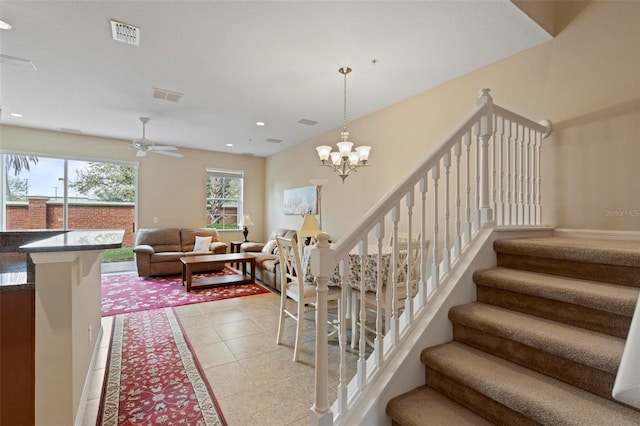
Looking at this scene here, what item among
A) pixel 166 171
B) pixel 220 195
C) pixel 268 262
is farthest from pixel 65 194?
pixel 268 262

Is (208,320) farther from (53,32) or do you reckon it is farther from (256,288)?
(53,32)

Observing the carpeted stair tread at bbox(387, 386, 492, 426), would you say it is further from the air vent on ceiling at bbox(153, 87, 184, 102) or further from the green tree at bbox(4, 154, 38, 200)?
the green tree at bbox(4, 154, 38, 200)

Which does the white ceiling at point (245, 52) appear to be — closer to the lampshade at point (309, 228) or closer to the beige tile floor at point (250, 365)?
the lampshade at point (309, 228)

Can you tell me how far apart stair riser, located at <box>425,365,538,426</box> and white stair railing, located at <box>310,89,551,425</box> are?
266 mm

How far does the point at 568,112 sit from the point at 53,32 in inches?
183

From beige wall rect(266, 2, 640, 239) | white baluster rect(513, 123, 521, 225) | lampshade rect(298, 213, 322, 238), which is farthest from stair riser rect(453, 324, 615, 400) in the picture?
lampshade rect(298, 213, 322, 238)

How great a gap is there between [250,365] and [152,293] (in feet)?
9.82

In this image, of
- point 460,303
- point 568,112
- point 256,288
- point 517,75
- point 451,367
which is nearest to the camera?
point 451,367

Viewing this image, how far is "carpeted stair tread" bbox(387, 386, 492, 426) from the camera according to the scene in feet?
4.13

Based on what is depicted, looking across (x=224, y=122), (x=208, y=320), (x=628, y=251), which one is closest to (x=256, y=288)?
(x=208, y=320)

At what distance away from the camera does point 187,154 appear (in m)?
7.19

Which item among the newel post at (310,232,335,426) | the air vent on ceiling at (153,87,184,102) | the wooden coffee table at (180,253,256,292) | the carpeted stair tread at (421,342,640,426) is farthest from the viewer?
the wooden coffee table at (180,253,256,292)

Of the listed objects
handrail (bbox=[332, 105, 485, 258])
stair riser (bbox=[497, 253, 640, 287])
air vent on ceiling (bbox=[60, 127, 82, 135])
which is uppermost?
air vent on ceiling (bbox=[60, 127, 82, 135])

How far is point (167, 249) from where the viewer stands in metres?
6.28
